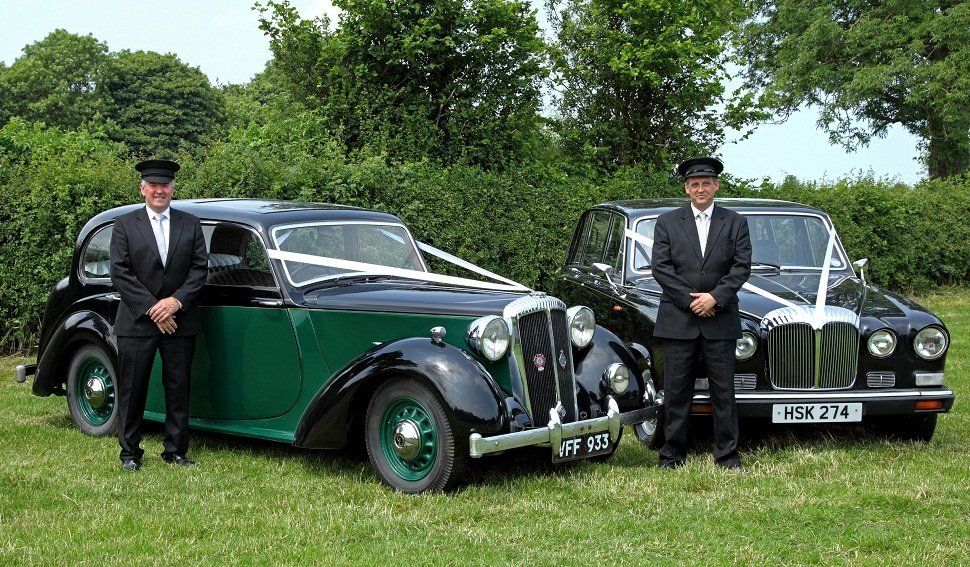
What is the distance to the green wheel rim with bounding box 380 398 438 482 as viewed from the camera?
562cm

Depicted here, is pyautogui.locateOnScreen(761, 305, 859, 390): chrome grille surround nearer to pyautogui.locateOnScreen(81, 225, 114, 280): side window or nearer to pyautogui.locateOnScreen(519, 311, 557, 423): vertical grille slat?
pyautogui.locateOnScreen(519, 311, 557, 423): vertical grille slat

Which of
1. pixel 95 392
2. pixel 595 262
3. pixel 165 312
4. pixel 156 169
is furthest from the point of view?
pixel 595 262

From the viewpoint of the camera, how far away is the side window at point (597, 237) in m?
8.88

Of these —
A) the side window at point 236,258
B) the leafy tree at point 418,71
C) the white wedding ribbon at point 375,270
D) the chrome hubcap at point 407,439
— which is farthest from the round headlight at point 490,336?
the leafy tree at point 418,71

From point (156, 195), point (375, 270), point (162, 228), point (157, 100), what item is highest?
point (157, 100)

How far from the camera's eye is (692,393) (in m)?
6.45

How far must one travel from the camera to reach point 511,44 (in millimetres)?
15516

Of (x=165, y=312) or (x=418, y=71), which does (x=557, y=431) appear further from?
(x=418, y=71)

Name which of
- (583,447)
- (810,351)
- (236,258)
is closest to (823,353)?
(810,351)

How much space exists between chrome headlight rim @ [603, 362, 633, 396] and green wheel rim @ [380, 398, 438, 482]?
53.2 inches

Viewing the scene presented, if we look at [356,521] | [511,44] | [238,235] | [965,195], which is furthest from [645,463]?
[965,195]

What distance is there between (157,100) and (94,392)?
159 ft

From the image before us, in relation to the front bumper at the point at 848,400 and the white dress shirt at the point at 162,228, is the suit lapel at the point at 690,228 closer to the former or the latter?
the front bumper at the point at 848,400

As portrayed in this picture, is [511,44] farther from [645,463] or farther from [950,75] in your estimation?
[950,75]
